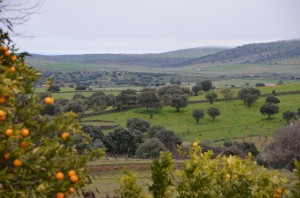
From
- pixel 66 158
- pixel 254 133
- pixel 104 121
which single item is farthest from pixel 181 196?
pixel 104 121

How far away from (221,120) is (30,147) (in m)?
63.8

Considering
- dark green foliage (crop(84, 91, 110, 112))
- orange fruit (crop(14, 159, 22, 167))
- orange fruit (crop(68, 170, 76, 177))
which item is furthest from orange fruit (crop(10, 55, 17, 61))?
dark green foliage (crop(84, 91, 110, 112))

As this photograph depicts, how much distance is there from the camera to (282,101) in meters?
74.1

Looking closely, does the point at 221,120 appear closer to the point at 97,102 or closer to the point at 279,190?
the point at 97,102

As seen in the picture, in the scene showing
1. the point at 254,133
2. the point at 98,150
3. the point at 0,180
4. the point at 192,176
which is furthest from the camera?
the point at 254,133

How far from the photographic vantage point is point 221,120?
66.4m

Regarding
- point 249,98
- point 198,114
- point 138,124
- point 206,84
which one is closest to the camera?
point 138,124

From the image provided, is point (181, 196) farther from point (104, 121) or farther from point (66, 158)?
point (104, 121)

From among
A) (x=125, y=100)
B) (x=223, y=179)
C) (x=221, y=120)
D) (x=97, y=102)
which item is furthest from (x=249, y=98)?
(x=223, y=179)

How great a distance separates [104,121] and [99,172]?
42848mm

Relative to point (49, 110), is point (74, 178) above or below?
above

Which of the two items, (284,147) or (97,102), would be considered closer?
(284,147)

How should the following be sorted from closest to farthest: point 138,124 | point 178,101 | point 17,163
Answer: point 17,163, point 138,124, point 178,101

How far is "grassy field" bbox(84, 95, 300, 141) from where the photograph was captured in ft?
191
